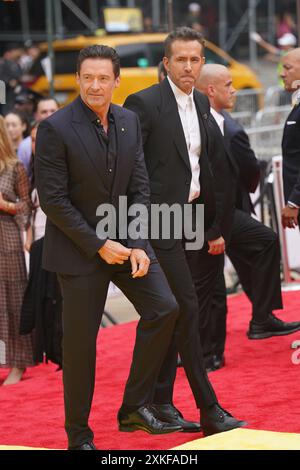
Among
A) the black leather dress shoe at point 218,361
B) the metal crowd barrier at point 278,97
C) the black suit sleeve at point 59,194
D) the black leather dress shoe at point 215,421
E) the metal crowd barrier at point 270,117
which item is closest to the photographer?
the black suit sleeve at point 59,194

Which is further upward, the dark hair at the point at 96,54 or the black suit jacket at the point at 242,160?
the dark hair at the point at 96,54

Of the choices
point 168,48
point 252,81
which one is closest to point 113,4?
point 252,81

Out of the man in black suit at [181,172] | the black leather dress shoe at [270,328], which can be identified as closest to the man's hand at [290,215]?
the black leather dress shoe at [270,328]

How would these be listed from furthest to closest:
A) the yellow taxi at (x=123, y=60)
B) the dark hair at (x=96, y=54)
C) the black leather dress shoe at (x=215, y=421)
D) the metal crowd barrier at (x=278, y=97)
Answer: the yellow taxi at (x=123, y=60)
the metal crowd barrier at (x=278, y=97)
the black leather dress shoe at (x=215, y=421)
the dark hair at (x=96, y=54)

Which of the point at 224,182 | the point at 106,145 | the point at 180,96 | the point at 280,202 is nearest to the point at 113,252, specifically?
the point at 106,145

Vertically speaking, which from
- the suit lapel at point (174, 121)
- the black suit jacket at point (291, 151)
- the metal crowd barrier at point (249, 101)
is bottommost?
the metal crowd barrier at point (249, 101)

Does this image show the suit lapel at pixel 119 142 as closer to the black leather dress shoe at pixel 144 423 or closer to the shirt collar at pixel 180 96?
the shirt collar at pixel 180 96

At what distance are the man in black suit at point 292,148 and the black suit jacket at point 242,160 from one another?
30cm

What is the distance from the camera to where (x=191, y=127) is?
6.05 m

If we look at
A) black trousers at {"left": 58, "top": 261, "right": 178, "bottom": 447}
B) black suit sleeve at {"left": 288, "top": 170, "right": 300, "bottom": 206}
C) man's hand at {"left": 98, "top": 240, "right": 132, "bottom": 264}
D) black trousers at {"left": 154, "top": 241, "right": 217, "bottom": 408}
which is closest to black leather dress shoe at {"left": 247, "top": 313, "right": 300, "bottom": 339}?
black suit sleeve at {"left": 288, "top": 170, "right": 300, "bottom": 206}

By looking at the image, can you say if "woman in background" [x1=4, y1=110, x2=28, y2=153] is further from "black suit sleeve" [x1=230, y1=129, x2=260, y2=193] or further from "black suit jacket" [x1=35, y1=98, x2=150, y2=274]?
"black suit jacket" [x1=35, y1=98, x2=150, y2=274]

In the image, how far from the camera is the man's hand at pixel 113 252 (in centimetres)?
525

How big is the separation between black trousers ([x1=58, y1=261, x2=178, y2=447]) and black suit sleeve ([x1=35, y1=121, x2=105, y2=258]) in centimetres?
19

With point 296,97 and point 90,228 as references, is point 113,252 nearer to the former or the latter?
point 90,228
